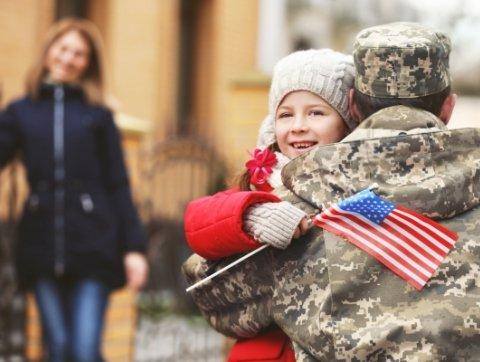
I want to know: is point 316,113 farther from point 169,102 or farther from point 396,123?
point 169,102

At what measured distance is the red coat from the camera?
7.64ft

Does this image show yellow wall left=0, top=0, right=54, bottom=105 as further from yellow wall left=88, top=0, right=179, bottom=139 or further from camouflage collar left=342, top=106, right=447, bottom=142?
camouflage collar left=342, top=106, right=447, bottom=142

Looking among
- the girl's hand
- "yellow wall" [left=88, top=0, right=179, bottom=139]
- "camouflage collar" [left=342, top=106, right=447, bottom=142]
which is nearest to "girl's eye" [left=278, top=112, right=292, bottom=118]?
"camouflage collar" [left=342, top=106, right=447, bottom=142]

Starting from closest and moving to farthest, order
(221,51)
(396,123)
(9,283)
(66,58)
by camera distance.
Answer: (396,123) → (66,58) → (9,283) → (221,51)

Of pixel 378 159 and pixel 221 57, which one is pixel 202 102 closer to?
pixel 221 57

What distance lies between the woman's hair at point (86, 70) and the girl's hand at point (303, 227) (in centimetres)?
295

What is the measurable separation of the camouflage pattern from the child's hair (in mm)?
232

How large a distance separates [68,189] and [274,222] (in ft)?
9.12

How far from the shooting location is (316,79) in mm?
2652

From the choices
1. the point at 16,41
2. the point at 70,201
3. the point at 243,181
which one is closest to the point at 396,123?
the point at 243,181

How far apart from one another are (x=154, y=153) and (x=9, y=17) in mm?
3234

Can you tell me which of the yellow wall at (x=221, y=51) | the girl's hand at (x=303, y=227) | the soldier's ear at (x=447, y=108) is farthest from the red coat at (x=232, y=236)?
the yellow wall at (x=221, y=51)

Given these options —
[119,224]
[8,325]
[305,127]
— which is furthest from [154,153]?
[305,127]

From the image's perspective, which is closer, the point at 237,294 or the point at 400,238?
the point at 400,238
